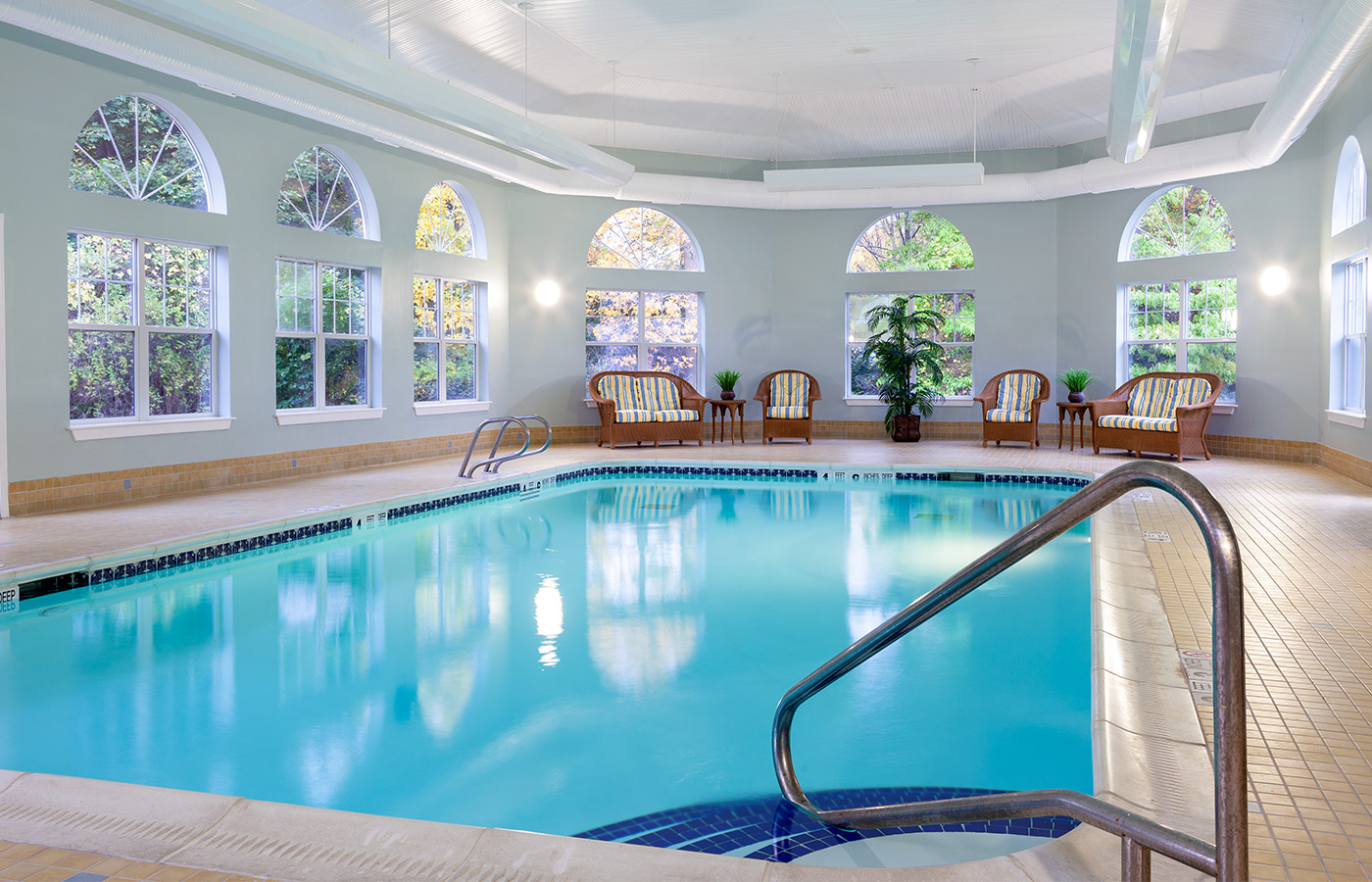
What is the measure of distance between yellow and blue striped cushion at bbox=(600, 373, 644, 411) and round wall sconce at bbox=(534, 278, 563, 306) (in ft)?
3.88

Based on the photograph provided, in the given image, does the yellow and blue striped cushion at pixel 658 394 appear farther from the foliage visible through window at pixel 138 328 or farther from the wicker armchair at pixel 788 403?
the foliage visible through window at pixel 138 328

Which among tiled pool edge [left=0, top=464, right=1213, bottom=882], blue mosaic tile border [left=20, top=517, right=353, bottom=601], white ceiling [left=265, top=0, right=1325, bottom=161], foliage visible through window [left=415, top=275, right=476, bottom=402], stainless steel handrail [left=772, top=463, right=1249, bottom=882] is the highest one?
white ceiling [left=265, top=0, right=1325, bottom=161]

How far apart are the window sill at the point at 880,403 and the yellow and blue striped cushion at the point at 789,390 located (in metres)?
0.84

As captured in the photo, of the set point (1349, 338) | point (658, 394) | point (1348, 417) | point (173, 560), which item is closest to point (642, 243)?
point (658, 394)

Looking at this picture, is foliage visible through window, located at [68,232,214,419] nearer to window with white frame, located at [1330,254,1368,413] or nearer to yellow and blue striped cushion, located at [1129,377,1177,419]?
yellow and blue striped cushion, located at [1129,377,1177,419]

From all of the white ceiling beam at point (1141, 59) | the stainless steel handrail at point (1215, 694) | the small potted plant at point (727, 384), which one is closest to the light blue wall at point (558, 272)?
the small potted plant at point (727, 384)

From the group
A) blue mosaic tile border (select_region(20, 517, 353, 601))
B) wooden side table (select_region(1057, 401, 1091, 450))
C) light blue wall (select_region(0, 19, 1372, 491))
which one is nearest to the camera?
blue mosaic tile border (select_region(20, 517, 353, 601))

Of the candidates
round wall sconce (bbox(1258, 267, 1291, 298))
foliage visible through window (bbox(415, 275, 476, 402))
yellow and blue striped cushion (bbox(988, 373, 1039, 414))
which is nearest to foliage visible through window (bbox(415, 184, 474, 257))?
foliage visible through window (bbox(415, 275, 476, 402))

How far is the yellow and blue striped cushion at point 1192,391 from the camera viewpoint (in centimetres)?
1023

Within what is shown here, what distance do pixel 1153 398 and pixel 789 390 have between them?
4198 mm

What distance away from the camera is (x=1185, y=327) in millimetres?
11078

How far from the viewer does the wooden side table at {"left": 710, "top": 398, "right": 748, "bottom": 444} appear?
12.1m

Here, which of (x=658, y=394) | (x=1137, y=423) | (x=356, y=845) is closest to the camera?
(x=356, y=845)

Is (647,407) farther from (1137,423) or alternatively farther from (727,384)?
(1137,423)
